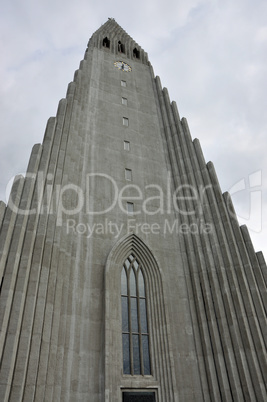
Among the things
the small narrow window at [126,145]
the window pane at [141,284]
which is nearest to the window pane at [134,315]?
the window pane at [141,284]

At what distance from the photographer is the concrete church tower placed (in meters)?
14.1

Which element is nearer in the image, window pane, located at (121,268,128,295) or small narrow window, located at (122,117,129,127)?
window pane, located at (121,268,128,295)

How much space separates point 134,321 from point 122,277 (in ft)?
8.44

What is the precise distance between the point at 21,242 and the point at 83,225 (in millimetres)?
4471

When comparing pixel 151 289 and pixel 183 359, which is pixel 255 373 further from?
pixel 151 289

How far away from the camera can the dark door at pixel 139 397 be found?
575 inches

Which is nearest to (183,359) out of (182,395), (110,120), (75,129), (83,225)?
(182,395)

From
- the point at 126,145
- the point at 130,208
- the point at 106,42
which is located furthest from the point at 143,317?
the point at 106,42

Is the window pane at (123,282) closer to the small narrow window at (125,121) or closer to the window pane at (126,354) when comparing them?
the window pane at (126,354)

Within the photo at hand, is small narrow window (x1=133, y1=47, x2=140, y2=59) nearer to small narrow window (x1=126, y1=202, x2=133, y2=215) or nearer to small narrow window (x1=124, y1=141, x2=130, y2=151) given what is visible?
small narrow window (x1=124, y1=141, x2=130, y2=151)

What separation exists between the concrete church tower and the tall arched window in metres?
0.06

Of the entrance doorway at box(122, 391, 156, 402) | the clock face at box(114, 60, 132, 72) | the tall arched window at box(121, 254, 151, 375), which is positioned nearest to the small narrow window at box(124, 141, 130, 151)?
the tall arched window at box(121, 254, 151, 375)

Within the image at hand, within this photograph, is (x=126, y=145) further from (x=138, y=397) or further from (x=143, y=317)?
(x=138, y=397)

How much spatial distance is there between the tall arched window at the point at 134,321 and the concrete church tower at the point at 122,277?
0.19 feet
